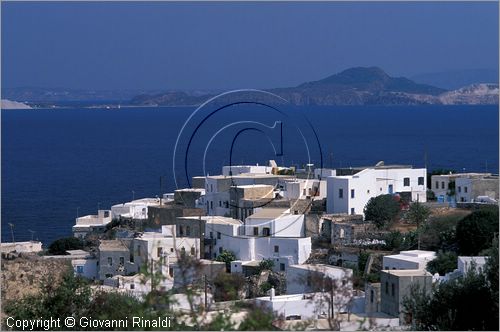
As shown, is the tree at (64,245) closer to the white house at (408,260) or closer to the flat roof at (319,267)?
the flat roof at (319,267)

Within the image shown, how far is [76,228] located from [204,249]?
987cm

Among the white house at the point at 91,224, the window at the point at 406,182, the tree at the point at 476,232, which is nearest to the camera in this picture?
the tree at the point at 476,232

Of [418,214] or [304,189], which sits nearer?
[418,214]

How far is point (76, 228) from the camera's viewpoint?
1379 inches

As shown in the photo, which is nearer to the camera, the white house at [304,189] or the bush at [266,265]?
the bush at [266,265]

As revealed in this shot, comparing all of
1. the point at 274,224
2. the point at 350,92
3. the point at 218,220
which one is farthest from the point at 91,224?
the point at 350,92

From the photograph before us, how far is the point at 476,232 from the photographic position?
23.8 m

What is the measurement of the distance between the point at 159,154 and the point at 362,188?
51924 mm

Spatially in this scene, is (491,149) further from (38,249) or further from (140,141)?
(38,249)

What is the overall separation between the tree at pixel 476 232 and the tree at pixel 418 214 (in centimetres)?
235

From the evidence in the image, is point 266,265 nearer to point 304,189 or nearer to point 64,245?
point 304,189

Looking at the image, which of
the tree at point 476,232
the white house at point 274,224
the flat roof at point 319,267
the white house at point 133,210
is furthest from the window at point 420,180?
the flat roof at point 319,267

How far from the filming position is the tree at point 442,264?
21562 mm

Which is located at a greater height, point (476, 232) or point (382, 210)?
point (382, 210)
